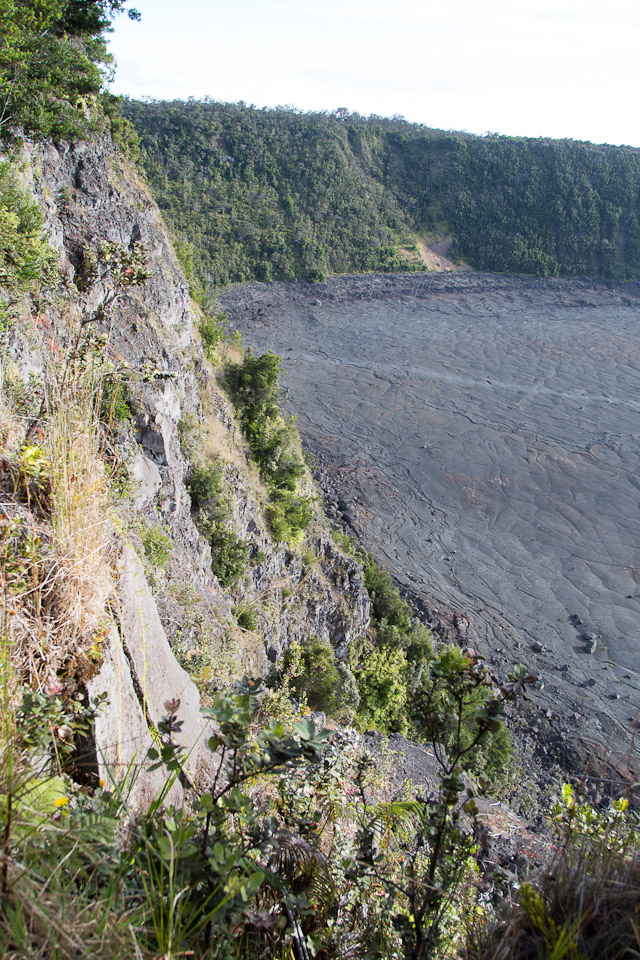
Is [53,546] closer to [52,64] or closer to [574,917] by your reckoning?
[574,917]

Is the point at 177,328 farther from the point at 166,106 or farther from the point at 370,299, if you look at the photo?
the point at 166,106

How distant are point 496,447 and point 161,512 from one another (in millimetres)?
19204

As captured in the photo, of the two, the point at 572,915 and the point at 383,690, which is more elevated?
the point at 572,915

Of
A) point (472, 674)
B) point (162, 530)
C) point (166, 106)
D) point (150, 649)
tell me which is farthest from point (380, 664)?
point (166, 106)

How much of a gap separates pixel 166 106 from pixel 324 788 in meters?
60.7

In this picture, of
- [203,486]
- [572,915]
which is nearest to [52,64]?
[203,486]

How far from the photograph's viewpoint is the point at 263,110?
175 ft

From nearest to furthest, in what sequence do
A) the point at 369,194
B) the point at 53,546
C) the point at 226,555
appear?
the point at 53,546, the point at 226,555, the point at 369,194

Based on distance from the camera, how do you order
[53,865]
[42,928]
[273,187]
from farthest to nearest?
Result: [273,187], [53,865], [42,928]

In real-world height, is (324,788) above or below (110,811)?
below

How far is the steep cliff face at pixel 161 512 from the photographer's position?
289 cm

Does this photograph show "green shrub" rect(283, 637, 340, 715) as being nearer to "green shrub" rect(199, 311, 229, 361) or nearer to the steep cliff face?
the steep cliff face

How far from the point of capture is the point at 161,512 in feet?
24.4

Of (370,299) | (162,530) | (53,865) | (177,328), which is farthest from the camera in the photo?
(370,299)
